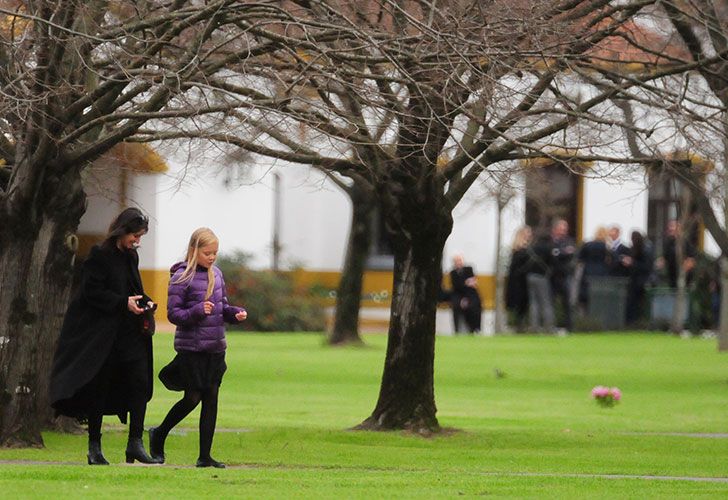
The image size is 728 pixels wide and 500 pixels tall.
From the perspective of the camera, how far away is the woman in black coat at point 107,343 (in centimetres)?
1234

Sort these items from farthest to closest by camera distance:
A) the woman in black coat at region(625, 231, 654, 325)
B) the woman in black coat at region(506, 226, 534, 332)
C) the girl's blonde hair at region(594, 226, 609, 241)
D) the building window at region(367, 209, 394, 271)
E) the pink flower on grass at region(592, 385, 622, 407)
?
the building window at region(367, 209, 394, 271) < the girl's blonde hair at region(594, 226, 609, 241) < the woman in black coat at region(625, 231, 654, 325) < the woman in black coat at region(506, 226, 534, 332) < the pink flower on grass at region(592, 385, 622, 407)

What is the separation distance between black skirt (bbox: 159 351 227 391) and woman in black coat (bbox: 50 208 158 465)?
0.57ft

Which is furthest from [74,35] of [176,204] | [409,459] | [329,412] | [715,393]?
[176,204]

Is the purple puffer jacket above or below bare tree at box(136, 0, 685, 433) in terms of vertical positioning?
below

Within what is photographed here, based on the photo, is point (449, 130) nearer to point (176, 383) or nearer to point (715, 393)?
point (176, 383)

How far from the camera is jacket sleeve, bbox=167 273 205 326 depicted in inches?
483

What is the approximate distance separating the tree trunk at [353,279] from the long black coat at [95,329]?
1584 centimetres

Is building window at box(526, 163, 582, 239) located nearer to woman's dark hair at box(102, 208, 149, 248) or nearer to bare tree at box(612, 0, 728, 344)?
bare tree at box(612, 0, 728, 344)

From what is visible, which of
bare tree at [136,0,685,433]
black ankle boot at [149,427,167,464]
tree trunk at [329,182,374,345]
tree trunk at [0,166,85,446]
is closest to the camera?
black ankle boot at [149,427,167,464]

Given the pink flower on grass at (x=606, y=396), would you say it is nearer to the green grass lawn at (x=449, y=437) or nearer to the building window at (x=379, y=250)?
the green grass lawn at (x=449, y=437)

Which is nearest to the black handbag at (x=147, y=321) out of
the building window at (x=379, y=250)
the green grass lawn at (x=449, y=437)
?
the green grass lawn at (x=449, y=437)

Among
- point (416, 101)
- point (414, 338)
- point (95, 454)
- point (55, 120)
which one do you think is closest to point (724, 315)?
point (414, 338)

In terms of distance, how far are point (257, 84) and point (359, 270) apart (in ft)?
40.4

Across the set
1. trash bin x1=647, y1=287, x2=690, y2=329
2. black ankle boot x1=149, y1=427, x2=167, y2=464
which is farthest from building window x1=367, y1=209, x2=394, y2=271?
black ankle boot x1=149, y1=427, x2=167, y2=464
